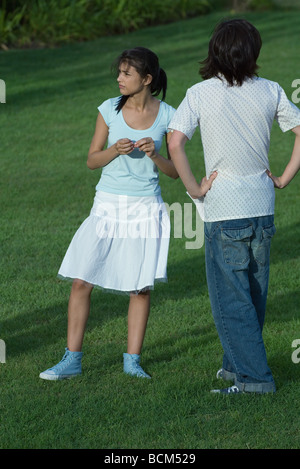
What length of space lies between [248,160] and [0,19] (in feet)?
44.6

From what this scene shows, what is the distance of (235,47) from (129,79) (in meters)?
0.75

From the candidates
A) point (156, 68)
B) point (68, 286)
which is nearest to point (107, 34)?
point (68, 286)

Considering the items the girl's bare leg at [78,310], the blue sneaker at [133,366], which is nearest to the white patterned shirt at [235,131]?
the girl's bare leg at [78,310]

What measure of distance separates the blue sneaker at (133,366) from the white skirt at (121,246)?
356 mm

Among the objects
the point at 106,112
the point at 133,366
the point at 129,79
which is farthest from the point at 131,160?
the point at 133,366

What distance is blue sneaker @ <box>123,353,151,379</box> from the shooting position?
4812 mm

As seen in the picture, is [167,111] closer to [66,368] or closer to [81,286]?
[81,286]

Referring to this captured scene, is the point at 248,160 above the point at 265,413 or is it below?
above

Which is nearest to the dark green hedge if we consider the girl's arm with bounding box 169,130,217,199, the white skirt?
the white skirt

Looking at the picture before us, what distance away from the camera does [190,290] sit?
652 cm

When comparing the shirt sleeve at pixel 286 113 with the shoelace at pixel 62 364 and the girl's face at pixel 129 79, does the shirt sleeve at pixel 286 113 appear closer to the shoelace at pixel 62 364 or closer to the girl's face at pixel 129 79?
the girl's face at pixel 129 79

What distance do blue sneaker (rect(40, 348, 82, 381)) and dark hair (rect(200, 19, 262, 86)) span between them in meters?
1.68

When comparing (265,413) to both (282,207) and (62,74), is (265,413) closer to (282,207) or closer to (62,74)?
(282,207)

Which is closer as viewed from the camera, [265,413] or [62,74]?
[265,413]
